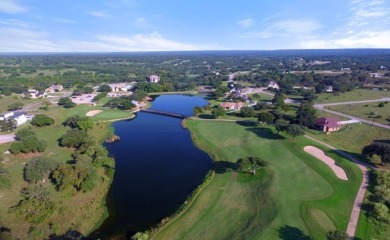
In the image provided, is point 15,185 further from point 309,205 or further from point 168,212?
point 309,205

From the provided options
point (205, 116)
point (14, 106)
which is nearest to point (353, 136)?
point (205, 116)

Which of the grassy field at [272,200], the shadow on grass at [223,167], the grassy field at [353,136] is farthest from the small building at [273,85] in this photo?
the shadow on grass at [223,167]

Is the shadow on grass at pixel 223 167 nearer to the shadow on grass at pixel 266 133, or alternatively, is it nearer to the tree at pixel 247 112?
the shadow on grass at pixel 266 133

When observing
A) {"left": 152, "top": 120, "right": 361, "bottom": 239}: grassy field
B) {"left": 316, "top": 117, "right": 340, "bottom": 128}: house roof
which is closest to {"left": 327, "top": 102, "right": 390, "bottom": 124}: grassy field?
{"left": 316, "top": 117, "right": 340, "bottom": 128}: house roof

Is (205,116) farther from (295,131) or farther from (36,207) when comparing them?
(36,207)

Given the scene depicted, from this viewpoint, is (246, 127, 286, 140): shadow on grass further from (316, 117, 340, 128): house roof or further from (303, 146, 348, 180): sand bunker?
(316, 117, 340, 128): house roof
